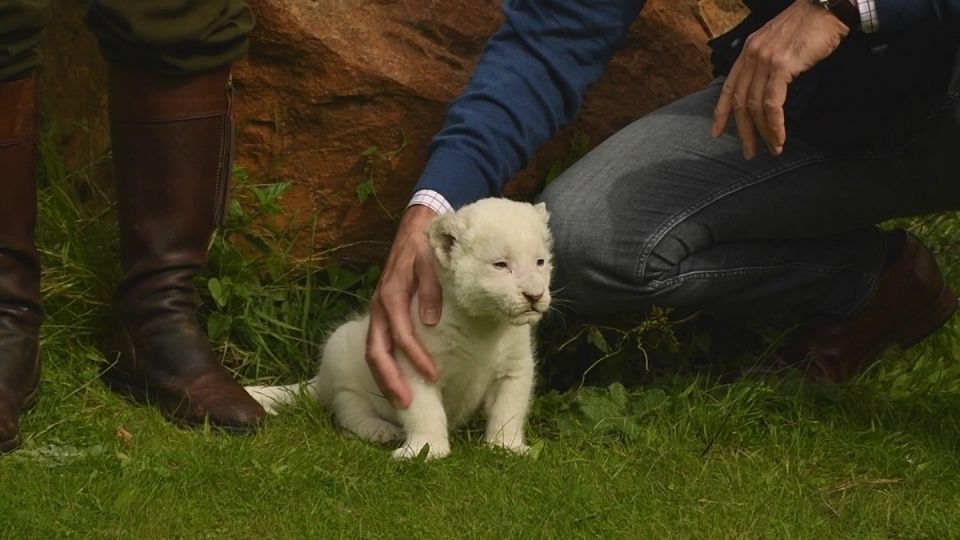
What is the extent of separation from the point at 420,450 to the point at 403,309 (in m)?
0.32

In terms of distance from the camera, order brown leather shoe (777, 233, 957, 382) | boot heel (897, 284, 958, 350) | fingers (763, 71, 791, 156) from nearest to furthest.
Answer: fingers (763, 71, 791, 156), brown leather shoe (777, 233, 957, 382), boot heel (897, 284, 958, 350)

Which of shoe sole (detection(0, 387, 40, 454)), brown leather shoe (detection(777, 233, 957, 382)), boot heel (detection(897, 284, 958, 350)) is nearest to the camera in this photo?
shoe sole (detection(0, 387, 40, 454))

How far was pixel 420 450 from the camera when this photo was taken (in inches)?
139

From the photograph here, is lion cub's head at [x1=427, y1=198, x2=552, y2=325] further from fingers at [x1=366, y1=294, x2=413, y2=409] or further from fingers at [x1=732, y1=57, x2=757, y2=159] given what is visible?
fingers at [x1=732, y1=57, x2=757, y2=159]

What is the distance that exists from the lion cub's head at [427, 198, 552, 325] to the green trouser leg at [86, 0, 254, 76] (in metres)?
0.74

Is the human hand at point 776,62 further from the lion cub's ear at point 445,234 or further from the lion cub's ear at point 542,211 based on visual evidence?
the lion cub's ear at point 445,234

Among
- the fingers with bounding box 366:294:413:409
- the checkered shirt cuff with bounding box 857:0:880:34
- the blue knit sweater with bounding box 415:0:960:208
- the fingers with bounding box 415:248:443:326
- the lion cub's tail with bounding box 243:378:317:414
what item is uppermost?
Result: the checkered shirt cuff with bounding box 857:0:880:34

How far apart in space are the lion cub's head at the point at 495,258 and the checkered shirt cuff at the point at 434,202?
148 mm

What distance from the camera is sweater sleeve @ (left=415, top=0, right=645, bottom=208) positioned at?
377 centimetres

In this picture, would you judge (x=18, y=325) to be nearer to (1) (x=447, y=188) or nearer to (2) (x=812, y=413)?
(1) (x=447, y=188)

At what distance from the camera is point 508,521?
10.7ft

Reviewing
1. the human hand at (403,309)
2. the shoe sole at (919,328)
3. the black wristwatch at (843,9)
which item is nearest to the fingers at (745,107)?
the black wristwatch at (843,9)

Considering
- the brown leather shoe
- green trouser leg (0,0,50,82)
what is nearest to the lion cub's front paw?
the brown leather shoe

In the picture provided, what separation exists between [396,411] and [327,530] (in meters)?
0.54
